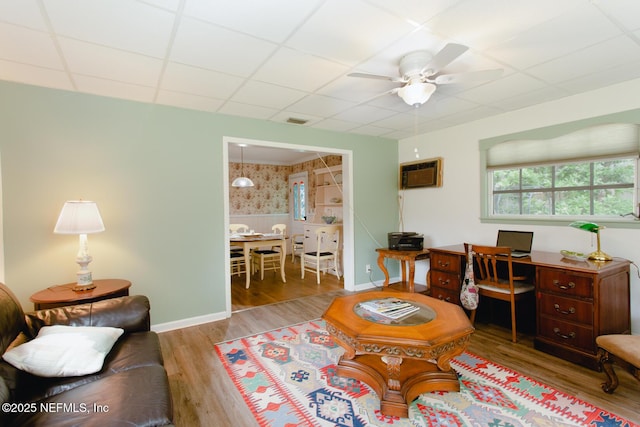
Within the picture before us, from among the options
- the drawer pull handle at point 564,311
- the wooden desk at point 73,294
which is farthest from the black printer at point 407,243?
the wooden desk at point 73,294

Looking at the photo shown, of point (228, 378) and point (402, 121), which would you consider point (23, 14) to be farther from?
point (402, 121)

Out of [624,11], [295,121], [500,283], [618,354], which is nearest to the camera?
[624,11]

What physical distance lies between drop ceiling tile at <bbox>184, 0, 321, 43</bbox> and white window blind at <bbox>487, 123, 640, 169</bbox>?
3.00m

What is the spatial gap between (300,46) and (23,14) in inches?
61.6

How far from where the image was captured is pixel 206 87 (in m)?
2.67

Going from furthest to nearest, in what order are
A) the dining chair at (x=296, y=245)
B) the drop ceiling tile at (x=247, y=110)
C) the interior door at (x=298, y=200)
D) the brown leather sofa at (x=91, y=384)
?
1. the interior door at (x=298, y=200)
2. the dining chair at (x=296, y=245)
3. the drop ceiling tile at (x=247, y=110)
4. the brown leather sofa at (x=91, y=384)

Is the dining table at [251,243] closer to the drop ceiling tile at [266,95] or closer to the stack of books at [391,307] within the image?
the drop ceiling tile at [266,95]

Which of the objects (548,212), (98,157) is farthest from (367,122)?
(98,157)

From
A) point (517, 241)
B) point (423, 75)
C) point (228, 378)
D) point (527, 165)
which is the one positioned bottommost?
point (228, 378)

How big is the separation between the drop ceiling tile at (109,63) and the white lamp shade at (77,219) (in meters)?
1.06

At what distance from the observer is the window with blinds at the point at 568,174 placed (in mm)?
2744

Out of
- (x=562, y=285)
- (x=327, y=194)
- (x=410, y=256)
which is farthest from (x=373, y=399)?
(x=327, y=194)

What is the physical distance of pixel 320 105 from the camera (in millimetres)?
3180

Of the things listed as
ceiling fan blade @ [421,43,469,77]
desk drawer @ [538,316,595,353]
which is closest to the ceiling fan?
ceiling fan blade @ [421,43,469,77]
